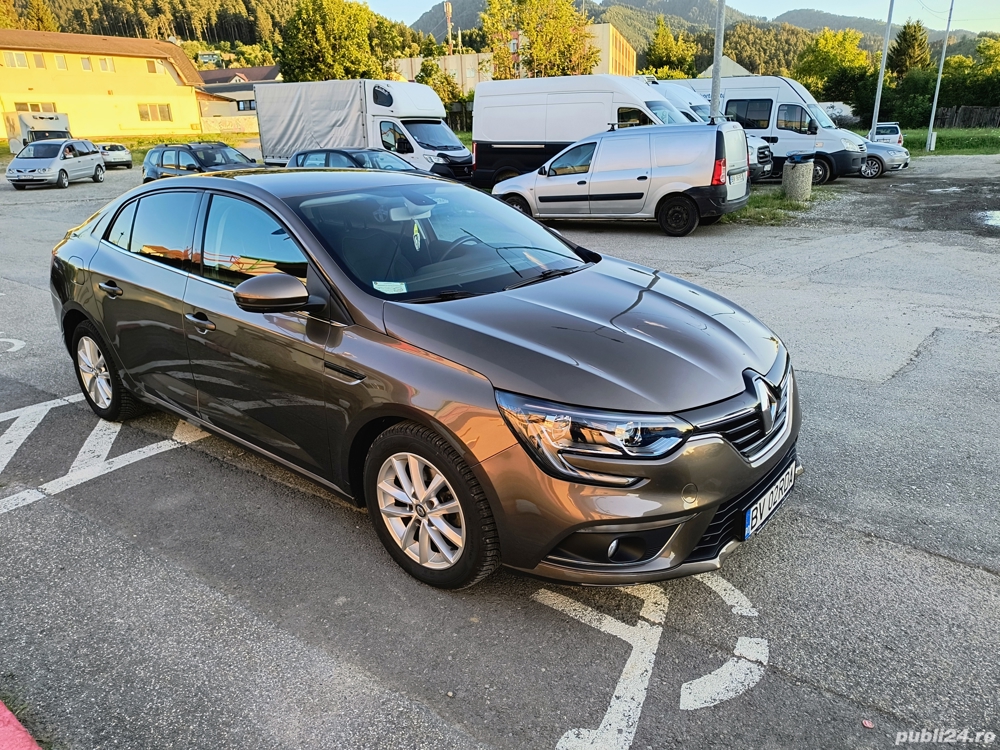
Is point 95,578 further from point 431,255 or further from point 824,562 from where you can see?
point 824,562

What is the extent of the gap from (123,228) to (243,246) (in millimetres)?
1367

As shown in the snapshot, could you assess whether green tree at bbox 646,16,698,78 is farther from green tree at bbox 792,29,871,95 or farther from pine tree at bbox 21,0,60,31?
pine tree at bbox 21,0,60,31

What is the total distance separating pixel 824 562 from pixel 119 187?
25636 mm

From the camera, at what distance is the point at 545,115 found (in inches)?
660

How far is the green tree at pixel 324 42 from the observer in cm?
4538

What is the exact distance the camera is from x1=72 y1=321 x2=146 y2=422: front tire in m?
4.62

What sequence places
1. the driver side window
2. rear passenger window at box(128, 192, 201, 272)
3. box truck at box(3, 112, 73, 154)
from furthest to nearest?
box truck at box(3, 112, 73, 154) → the driver side window → rear passenger window at box(128, 192, 201, 272)

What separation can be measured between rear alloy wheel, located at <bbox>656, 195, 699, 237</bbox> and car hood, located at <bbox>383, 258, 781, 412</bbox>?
902 cm

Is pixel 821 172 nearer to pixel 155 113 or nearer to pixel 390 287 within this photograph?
pixel 390 287

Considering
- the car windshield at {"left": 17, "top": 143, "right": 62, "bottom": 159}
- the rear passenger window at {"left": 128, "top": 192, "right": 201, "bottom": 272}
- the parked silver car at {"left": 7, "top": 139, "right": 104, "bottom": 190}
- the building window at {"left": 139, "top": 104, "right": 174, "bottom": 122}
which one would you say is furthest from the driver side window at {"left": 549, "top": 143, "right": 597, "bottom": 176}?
the building window at {"left": 139, "top": 104, "right": 174, "bottom": 122}

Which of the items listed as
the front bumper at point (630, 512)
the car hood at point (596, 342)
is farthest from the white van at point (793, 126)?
the front bumper at point (630, 512)

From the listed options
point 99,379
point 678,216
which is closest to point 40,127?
point 678,216

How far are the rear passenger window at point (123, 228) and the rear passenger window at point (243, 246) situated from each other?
0.93 m

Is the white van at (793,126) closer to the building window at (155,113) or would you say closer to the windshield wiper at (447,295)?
the windshield wiper at (447,295)
